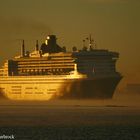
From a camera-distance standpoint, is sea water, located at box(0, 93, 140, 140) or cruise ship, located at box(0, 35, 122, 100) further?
cruise ship, located at box(0, 35, 122, 100)

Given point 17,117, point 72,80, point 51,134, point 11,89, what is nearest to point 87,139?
point 51,134

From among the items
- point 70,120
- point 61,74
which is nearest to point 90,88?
point 61,74

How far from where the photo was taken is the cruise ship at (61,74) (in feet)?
526

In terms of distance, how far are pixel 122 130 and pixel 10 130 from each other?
9.84m

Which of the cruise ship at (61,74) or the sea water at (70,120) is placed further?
the cruise ship at (61,74)

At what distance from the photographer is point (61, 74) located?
16438cm

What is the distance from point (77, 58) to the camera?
531 feet

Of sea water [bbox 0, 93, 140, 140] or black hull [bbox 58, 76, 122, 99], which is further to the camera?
black hull [bbox 58, 76, 122, 99]

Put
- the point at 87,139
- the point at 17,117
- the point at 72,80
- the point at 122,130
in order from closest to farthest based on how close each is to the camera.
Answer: the point at 87,139 → the point at 122,130 → the point at 17,117 → the point at 72,80

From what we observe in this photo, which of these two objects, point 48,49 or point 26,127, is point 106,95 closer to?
point 48,49

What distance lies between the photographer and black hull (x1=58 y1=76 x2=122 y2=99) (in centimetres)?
15912

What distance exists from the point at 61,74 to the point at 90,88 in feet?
20.6

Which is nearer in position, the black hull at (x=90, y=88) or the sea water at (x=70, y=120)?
A: the sea water at (x=70, y=120)

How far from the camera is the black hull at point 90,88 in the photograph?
522ft
